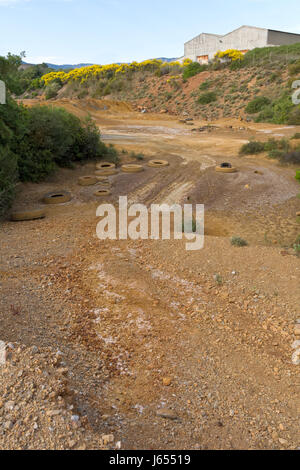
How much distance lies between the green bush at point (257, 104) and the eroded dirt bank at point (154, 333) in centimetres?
2104

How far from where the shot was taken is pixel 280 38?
43406 mm

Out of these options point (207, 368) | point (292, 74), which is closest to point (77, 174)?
point (207, 368)

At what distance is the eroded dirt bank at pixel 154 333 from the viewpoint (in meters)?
3.34

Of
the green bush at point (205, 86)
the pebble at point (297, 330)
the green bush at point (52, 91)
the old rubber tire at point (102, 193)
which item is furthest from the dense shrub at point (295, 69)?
the pebble at point (297, 330)

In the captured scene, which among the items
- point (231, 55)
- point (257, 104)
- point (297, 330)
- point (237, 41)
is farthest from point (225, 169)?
point (237, 41)

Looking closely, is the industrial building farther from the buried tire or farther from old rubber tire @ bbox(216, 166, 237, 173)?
old rubber tire @ bbox(216, 166, 237, 173)

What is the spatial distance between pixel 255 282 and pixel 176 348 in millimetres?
A: 2442

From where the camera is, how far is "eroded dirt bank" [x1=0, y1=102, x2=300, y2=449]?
334 cm

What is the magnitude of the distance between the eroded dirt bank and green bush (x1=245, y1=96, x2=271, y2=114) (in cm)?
2104

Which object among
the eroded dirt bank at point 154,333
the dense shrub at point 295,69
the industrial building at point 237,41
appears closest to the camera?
the eroded dirt bank at point 154,333

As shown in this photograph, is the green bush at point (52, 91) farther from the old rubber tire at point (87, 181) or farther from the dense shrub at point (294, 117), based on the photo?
the old rubber tire at point (87, 181)

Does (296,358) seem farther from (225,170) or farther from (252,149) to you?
(252,149)

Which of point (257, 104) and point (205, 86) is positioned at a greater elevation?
point (205, 86)

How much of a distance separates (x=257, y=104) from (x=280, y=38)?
21145 millimetres
